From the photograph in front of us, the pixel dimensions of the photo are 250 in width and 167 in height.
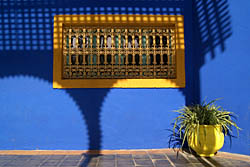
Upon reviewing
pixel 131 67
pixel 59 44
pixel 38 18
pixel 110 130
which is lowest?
pixel 110 130

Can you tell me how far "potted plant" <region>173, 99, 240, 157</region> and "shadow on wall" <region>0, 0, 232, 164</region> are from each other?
0.52 m

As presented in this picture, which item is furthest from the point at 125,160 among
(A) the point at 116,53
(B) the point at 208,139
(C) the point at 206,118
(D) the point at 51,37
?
(D) the point at 51,37

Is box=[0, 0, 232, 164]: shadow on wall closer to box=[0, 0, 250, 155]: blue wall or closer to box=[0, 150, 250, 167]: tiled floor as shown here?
box=[0, 0, 250, 155]: blue wall

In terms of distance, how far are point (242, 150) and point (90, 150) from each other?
2.67 meters

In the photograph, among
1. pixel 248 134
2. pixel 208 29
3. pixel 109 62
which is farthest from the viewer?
pixel 109 62

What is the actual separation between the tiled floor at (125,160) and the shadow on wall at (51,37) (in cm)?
50

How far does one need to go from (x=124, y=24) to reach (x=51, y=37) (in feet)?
4.67

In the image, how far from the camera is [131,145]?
414 centimetres

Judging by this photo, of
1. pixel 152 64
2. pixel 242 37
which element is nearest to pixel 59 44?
pixel 152 64

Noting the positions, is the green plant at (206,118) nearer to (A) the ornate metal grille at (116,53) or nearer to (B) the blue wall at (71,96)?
(B) the blue wall at (71,96)

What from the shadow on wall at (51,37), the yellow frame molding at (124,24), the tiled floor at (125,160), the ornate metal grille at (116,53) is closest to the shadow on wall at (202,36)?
the shadow on wall at (51,37)

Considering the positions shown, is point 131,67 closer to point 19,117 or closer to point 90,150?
point 90,150

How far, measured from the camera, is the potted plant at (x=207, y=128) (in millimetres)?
3555

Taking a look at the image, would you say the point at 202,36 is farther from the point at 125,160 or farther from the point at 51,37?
the point at 51,37
